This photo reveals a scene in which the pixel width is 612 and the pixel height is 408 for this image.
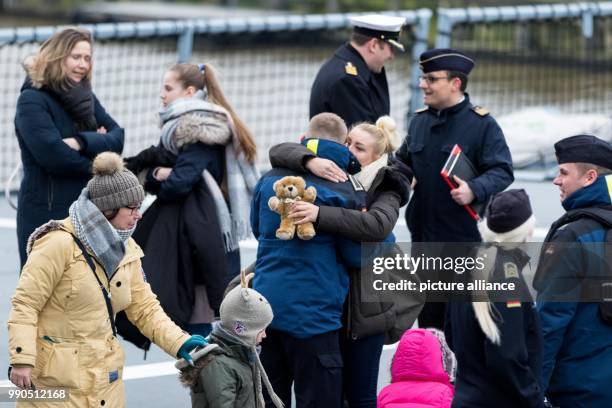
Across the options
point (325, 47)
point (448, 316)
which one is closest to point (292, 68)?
point (325, 47)

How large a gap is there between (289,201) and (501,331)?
3.59 ft

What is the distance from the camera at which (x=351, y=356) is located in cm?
643

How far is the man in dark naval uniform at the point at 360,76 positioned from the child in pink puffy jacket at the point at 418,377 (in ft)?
7.01

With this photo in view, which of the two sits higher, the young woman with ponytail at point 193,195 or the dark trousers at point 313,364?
the young woman with ponytail at point 193,195

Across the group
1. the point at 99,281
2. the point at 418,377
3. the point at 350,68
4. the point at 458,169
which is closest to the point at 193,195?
the point at 350,68

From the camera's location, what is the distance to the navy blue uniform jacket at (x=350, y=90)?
27.1 ft

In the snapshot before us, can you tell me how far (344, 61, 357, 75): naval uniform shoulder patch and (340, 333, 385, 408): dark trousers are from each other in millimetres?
2296

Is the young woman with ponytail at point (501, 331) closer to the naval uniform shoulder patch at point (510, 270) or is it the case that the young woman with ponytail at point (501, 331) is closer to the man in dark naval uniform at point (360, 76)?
the naval uniform shoulder patch at point (510, 270)

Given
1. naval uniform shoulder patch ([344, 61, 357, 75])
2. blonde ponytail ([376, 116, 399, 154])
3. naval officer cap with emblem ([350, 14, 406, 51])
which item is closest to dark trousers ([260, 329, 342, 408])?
blonde ponytail ([376, 116, 399, 154])

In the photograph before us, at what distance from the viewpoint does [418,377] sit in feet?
21.2

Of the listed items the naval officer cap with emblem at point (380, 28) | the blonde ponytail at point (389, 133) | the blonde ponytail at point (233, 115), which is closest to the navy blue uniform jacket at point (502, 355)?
the blonde ponytail at point (389, 133)

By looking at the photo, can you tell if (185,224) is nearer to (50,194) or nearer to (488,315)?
(50,194)

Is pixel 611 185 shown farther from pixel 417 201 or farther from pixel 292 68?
pixel 292 68

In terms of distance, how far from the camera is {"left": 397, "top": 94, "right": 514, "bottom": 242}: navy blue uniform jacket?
25.0ft
